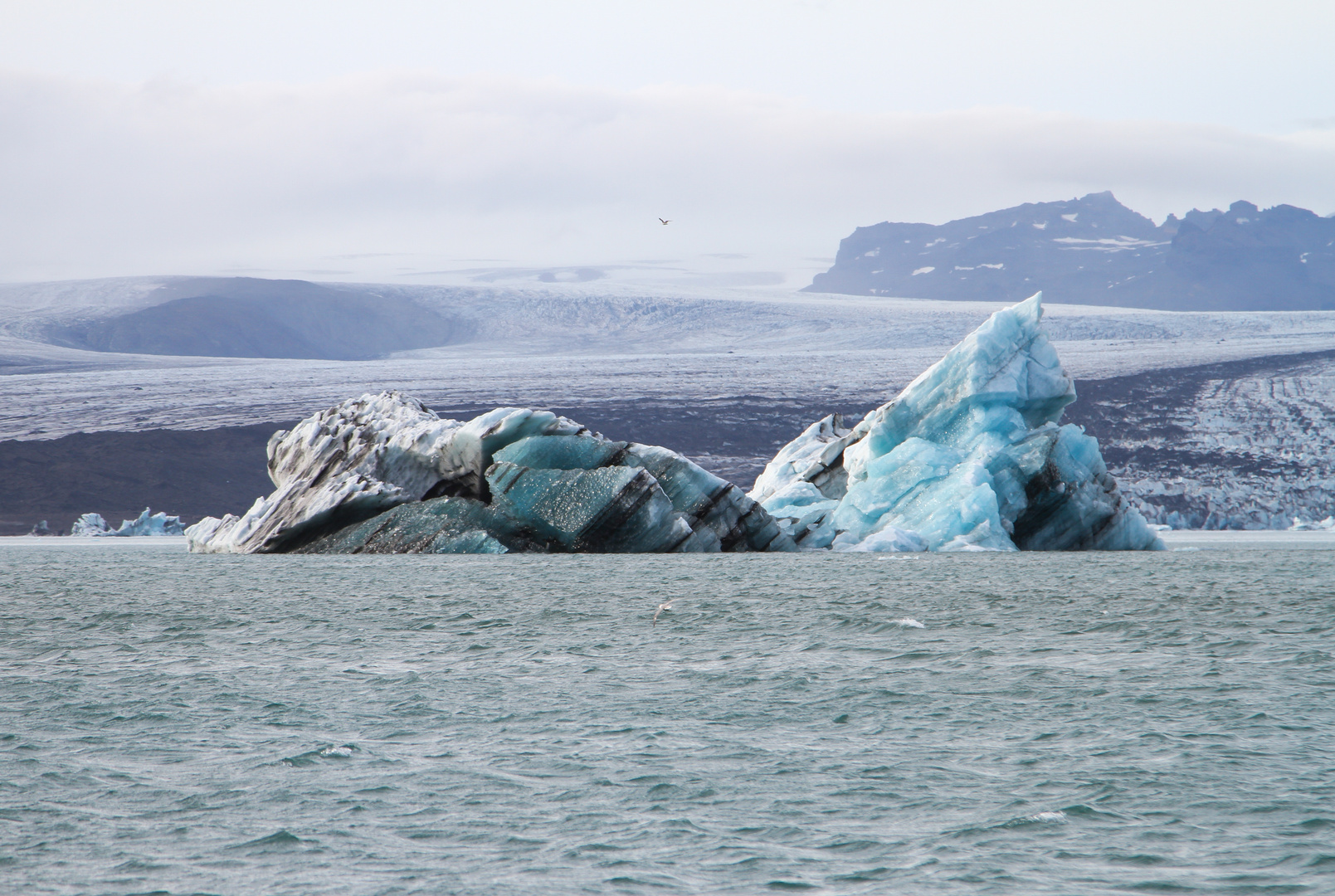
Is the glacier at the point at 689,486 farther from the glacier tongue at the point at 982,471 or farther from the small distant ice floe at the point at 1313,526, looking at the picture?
the small distant ice floe at the point at 1313,526

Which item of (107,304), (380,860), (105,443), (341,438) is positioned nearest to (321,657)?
(380,860)

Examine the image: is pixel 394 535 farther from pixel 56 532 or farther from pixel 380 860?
pixel 56 532

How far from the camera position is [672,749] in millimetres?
5801

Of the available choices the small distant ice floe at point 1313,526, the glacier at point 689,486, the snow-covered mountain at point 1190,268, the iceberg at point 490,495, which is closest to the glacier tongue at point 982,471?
the glacier at point 689,486

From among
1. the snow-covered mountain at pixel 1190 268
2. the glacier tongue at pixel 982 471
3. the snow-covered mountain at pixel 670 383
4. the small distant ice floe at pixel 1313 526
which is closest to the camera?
the glacier tongue at pixel 982 471

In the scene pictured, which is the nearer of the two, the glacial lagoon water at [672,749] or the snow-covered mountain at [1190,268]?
the glacial lagoon water at [672,749]

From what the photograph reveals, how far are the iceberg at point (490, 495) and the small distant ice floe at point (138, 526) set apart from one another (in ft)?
42.2

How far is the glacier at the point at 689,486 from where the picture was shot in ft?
59.5

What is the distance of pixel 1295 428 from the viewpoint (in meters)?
45.2

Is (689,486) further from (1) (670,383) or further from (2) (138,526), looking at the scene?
(1) (670,383)

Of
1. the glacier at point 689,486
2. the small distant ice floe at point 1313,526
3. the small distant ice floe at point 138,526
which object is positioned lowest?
the small distant ice floe at point 1313,526

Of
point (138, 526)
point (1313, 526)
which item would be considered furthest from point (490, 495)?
point (1313, 526)

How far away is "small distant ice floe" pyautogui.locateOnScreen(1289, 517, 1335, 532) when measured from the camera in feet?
110

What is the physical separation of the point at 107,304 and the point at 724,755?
8638 centimetres
